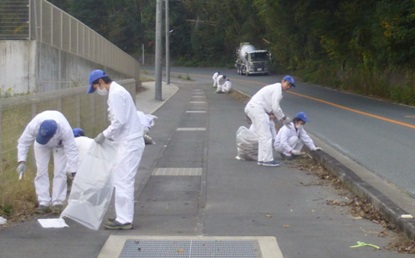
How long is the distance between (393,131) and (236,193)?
954 centimetres

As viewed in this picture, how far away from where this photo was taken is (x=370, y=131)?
1927cm

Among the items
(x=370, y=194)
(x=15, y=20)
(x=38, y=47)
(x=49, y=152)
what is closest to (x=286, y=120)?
(x=370, y=194)

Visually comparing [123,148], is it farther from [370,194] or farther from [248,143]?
[248,143]

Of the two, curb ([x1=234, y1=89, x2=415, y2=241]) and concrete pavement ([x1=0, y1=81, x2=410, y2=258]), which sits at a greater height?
curb ([x1=234, y1=89, x2=415, y2=241])

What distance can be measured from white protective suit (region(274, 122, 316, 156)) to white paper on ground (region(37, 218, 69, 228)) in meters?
6.26

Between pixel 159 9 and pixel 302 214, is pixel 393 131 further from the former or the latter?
pixel 159 9

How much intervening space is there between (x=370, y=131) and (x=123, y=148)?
1224cm

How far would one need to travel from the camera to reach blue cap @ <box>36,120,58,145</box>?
8.58 meters

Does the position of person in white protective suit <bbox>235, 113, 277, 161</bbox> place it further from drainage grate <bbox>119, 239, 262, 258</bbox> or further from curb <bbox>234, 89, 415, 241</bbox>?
drainage grate <bbox>119, 239, 262, 258</bbox>

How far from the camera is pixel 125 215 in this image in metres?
8.13

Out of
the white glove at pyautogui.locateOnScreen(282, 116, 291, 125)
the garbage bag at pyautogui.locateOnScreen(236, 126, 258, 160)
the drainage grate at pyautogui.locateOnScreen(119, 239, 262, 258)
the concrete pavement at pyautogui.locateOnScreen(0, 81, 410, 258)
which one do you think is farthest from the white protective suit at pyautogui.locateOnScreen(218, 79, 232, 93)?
the drainage grate at pyautogui.locateOnScreen(119, 239, 262, 258)

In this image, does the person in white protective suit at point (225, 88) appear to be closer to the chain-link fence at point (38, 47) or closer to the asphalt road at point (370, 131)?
the asphalt road at point (370, 131)

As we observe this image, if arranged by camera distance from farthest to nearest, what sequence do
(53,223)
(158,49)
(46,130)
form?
(158,49) < (46,130) < (53,223)

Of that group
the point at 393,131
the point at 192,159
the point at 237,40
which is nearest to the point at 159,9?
the point at 393,131
